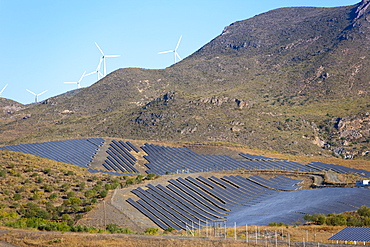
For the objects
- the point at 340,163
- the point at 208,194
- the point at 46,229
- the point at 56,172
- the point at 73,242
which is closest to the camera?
the point at 73,242

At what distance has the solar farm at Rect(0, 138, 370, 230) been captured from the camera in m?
72.1

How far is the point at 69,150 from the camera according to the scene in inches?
4729

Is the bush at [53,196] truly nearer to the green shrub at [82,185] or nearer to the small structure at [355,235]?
the green shrub at [82,185]

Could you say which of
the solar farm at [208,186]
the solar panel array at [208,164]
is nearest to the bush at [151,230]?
the solar farm at [208,186]

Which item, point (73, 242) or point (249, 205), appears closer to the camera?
point (73, 242)

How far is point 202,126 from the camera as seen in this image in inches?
6319

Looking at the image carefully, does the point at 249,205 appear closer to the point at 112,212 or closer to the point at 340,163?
the point at 112,212

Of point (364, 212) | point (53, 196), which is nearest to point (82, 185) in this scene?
point (53, 196)

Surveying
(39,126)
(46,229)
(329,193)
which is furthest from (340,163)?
(39,126)

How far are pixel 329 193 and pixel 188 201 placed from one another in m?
19.5

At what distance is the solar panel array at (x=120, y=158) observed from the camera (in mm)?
113062

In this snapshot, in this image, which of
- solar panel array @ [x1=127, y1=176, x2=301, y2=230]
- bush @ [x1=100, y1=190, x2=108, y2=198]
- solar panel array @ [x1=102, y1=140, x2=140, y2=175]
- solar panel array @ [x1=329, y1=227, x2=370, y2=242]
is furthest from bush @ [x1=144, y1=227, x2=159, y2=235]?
solar panel array @ [x1=102, y1=140, x2=140, y2=175]

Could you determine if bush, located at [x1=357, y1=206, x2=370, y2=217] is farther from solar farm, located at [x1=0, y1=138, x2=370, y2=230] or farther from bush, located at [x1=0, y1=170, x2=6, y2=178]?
bush, located at [x1=0, y1=170, x2=6, y2=178]

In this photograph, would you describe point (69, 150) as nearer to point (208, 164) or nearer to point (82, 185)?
point (208, 164)
